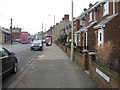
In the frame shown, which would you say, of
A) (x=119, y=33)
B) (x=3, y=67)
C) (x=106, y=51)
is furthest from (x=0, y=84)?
(x=119, y=33)

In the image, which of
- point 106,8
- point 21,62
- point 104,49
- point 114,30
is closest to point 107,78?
point 104,49

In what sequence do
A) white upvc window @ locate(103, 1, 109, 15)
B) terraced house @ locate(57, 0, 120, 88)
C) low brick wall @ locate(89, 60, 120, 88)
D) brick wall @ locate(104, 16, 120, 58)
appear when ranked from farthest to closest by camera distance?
white upvc window @ locate(103, 1, 109, 15) < brick wall @ locate(104, 16, 120, 58) < terraced house @ locate(57, 0, 120, 88) < low brick wall @ locate(89, 60, 120, 88)

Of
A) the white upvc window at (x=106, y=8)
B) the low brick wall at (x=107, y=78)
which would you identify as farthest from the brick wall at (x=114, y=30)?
the low brick wall at (x=107, y=78)

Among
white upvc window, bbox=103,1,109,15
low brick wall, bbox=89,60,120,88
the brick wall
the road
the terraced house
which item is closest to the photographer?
low brick wall, bbox=89,60,120,88

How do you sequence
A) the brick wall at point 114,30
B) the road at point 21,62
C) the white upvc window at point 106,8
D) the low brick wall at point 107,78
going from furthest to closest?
1. the white upvc window at point 106,8
2. the brick wall at point 114,30
3. the road at point 21,62
4. the low brick wall at point 107,78

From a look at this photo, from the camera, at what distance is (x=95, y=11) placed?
18641 millimetres

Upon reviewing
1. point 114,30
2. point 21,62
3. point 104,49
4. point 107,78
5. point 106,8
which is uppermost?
point 106,8

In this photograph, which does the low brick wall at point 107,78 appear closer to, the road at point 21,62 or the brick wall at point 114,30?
the road at point 21,62

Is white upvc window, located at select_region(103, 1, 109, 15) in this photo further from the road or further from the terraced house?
the road

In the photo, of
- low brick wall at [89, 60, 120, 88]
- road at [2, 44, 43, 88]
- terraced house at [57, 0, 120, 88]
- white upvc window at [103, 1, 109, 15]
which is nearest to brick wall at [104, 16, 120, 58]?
terraced house at [57, 0, 120, 88]

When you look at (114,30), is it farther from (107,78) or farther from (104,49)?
(107,78)

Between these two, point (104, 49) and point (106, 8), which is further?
point (106, 8)

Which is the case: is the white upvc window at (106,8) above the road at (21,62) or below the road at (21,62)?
above

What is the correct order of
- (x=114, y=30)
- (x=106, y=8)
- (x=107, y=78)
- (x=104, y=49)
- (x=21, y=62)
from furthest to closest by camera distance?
(x=106, y=8), (x=114, y=30), (x=21, y=62), (x=104, y=49), (x=107, y=78)
